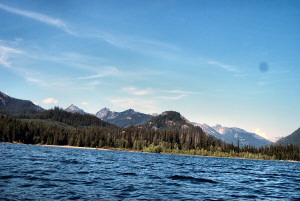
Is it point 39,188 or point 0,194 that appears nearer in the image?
point 0,194

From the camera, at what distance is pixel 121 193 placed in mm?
26203

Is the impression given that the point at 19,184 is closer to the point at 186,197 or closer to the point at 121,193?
the point at 121,193

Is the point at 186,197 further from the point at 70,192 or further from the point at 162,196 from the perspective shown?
the point at 70,192

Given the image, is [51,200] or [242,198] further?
[242,198]

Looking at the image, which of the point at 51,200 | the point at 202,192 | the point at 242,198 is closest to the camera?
the point at 51,200

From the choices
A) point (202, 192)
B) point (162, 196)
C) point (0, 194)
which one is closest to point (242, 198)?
point (202, 192)

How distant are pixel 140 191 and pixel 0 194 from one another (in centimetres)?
1324

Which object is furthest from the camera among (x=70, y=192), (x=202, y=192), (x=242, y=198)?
(x=202, y=192)

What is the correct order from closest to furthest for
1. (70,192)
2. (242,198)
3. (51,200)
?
(51,200)
(70,192)
(242,198)

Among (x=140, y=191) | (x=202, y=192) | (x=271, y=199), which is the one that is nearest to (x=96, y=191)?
(x=140, y=191)

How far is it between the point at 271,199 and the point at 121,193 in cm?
1606

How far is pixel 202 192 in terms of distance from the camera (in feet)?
97.7

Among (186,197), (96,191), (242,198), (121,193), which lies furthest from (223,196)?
(96,191)

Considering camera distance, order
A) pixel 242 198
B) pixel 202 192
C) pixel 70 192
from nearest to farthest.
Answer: pixel 70 192 → pixel 242 198 → pixel 202 192
